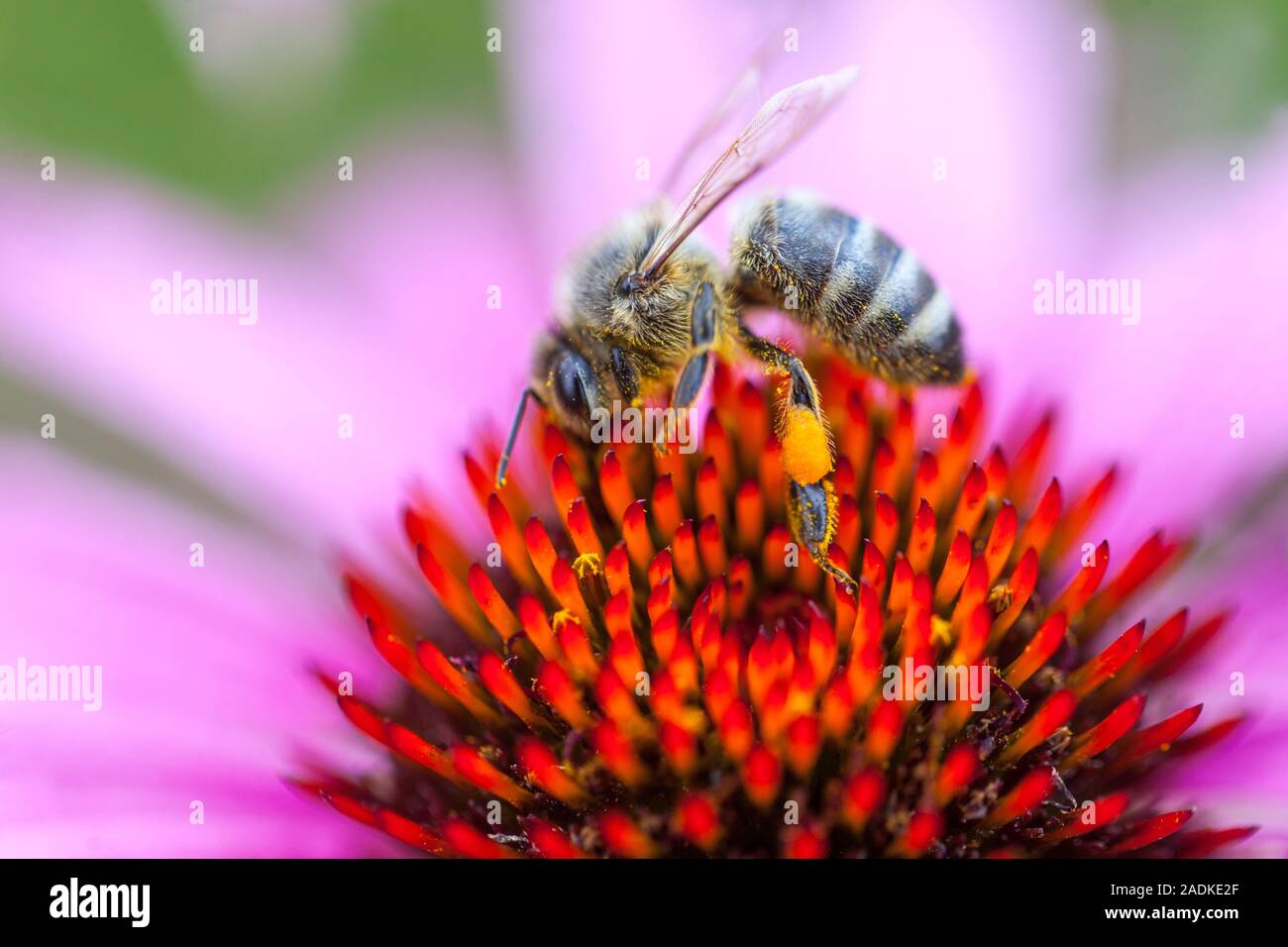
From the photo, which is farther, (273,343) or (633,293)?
(273,343)

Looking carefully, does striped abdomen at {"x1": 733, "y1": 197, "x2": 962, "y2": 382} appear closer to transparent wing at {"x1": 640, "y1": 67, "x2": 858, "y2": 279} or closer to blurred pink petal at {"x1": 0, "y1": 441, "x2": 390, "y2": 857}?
transparent wing at {"x1": 640, "y1": 67, "x2": 858, "y2": 279}

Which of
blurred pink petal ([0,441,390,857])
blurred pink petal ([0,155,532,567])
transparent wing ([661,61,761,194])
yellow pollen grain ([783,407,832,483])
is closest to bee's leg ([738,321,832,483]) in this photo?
yellow pollen grain ([783,407,832,483])

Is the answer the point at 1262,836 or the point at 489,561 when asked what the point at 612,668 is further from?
→ the point at 1262,836

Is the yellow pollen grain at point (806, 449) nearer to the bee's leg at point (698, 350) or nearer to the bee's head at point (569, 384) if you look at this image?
the bee's leg at point (698, 350)

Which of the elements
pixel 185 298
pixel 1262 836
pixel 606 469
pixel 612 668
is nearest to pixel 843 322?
pixel 606 469

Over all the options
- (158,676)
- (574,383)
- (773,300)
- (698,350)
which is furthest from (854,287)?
(158,676)

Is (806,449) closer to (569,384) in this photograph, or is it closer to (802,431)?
(802,431)
